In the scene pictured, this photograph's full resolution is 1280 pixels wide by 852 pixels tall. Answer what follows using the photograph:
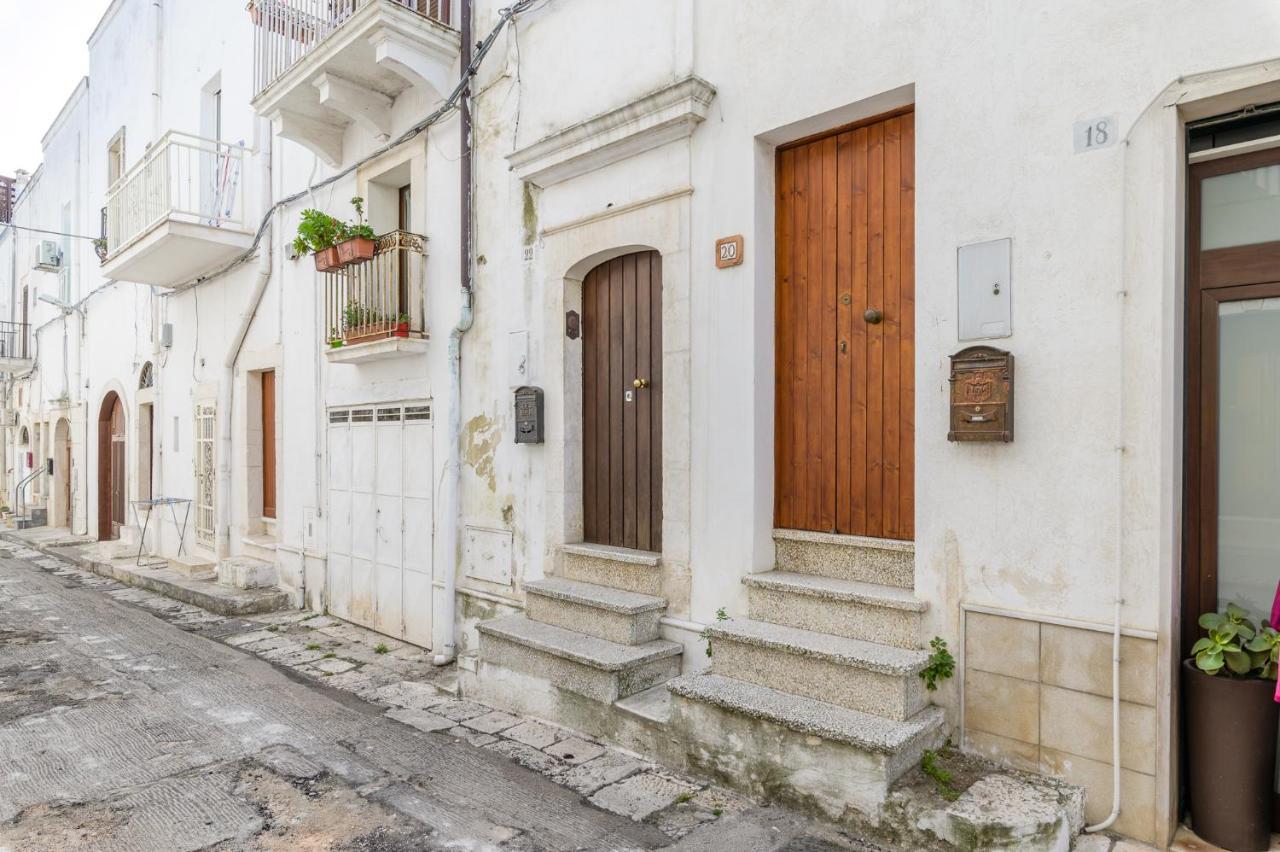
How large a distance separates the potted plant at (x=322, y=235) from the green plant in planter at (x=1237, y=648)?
273 inches

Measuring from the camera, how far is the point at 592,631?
4969 mm

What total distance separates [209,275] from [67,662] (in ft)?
18.5

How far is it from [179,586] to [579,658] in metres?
6.92

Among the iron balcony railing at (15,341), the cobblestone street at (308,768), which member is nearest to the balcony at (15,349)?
the iron balcony railing at (15,341)

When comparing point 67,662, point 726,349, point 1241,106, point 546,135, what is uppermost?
point 546,135

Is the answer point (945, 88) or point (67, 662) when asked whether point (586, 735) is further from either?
point (67, 662)

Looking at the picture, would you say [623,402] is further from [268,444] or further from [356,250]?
[268,444]

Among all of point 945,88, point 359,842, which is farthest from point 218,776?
point 945,88

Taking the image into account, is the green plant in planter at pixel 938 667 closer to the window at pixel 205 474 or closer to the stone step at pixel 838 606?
the stone step at pixel 838 606

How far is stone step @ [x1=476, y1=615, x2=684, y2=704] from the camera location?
4.46 metres

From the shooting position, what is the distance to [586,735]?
4.56 metres

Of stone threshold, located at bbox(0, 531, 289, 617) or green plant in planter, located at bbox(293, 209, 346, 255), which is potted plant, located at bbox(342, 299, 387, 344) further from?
stone threshold, located at bbox(0, 531, 289, 617)

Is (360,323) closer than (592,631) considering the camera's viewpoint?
No

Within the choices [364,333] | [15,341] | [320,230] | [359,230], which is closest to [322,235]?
[320,230]
